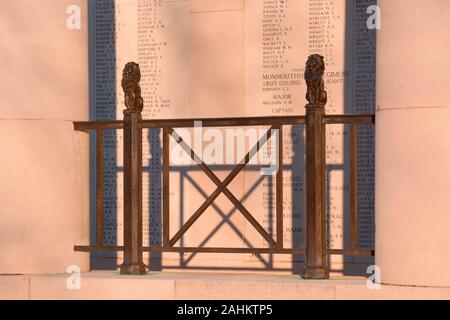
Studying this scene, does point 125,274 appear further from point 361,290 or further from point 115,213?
point 361,290

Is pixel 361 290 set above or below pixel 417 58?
below

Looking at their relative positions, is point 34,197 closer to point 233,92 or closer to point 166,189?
point 166,189

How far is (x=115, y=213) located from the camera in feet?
41.6

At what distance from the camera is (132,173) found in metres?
11.1

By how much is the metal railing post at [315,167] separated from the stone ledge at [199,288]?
0.38 m

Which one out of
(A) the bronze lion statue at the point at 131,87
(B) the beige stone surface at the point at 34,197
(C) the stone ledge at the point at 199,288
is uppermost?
(A) the bronze lion statue at the point at 131,87

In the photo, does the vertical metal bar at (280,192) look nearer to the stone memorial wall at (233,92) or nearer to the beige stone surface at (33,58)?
the stone memorial wall at (233,92)

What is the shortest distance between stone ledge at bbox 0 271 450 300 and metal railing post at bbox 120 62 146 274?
0.27 meters

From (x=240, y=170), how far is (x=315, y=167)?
95cm

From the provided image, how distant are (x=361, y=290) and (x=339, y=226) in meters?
1.83

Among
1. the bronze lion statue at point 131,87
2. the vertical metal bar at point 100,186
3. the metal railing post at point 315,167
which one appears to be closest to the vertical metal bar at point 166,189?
the bronze lion statue at point 131,87

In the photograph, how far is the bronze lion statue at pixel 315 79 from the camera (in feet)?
34.2
